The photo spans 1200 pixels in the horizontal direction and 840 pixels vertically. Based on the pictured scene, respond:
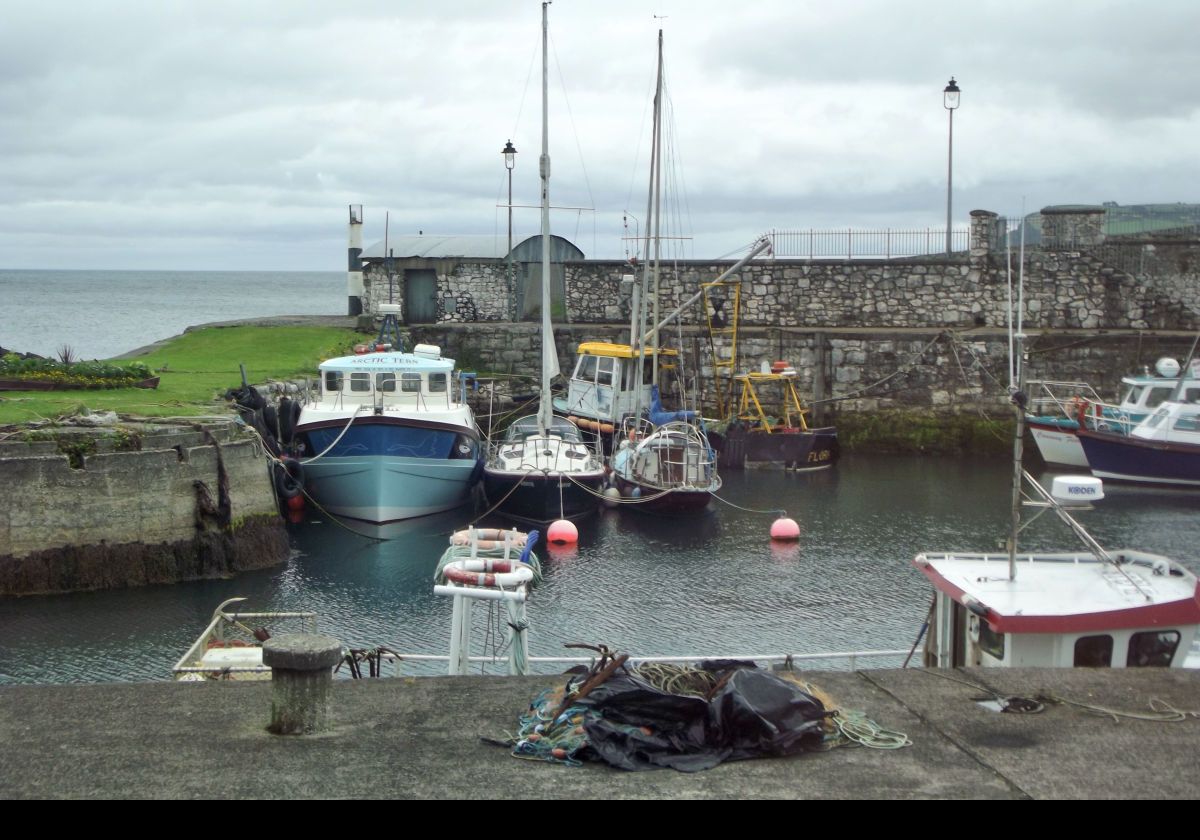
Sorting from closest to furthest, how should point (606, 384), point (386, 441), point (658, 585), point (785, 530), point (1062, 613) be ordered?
point (1062, 613) < point (658, 585) < point (785, 530) < point (386, 441) < point (606, 384)

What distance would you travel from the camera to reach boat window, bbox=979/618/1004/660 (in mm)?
10031

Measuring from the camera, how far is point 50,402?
70.4 feet

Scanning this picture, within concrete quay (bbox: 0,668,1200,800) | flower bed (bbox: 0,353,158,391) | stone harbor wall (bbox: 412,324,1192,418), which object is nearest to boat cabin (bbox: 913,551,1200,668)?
concrete quay (bbox: 0,668,1200,800)

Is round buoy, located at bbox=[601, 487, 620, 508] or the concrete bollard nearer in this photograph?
the concrete bollard

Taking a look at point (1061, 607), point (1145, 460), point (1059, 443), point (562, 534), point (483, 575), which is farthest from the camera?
point (1059, 443)

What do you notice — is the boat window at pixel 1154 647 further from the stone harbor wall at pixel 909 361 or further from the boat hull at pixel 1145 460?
the stone harbor wall at pixel 909 361

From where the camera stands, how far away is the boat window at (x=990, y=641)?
1003 centimetres

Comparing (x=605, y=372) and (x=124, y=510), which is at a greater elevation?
(x=605, y=372)

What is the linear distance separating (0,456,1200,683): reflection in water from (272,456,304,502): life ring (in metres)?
0.63

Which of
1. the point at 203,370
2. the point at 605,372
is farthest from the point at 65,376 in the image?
the point at 605,372

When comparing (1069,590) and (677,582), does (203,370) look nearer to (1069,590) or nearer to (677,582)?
(677,582)

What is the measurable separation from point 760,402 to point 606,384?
4551 millimetres

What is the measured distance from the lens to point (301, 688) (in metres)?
6.59

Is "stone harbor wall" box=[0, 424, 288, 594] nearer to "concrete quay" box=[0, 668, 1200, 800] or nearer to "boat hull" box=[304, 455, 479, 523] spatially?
"boat hull" box=[304, 455, 479, 523]
